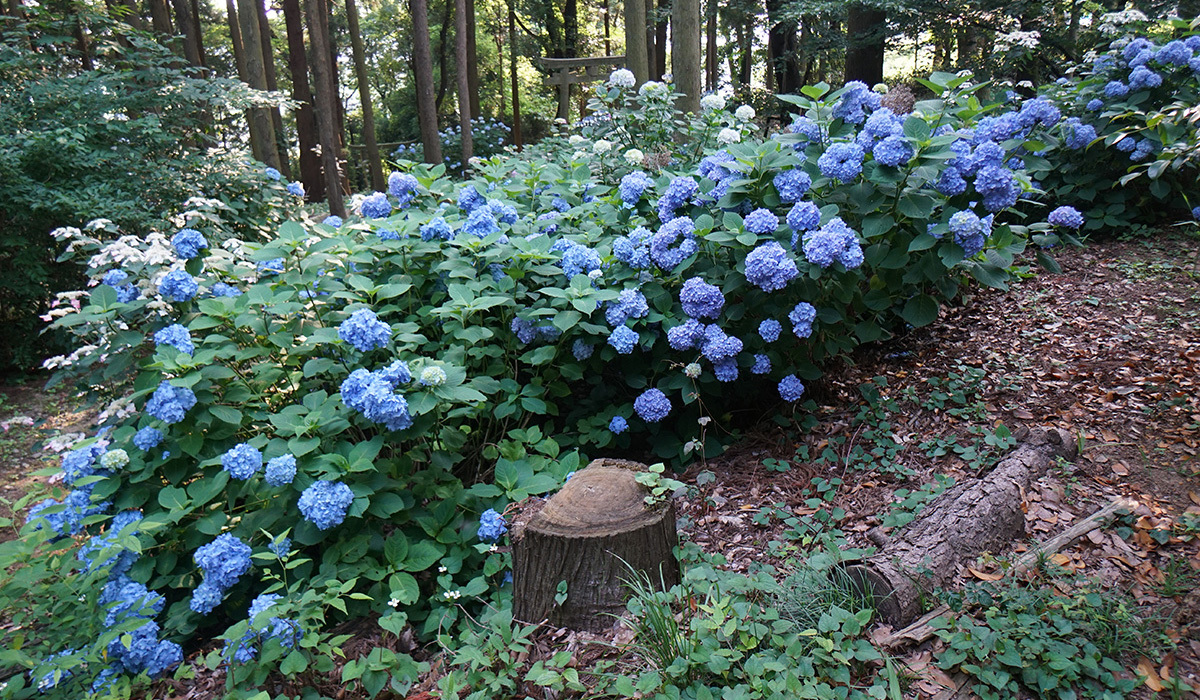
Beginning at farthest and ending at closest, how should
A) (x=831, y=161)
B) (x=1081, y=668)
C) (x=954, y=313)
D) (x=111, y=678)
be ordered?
(x=954, y=313) < (x=831, y=161) < (x=111, y=678) < (x=1081, y=668)

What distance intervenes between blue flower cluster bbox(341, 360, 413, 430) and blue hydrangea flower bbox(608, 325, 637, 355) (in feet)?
3.34

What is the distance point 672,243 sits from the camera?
3318mm

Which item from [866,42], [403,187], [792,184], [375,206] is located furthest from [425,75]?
[792,184]

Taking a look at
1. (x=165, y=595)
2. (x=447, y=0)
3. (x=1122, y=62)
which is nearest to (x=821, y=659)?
(x=165, y=595)

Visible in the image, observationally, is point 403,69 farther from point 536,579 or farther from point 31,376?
point 536,579

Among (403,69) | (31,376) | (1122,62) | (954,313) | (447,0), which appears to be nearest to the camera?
(954,313)

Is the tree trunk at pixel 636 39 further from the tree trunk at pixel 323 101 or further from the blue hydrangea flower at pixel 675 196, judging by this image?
the blue hydrangea flower at pixel 675 196

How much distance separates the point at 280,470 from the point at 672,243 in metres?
1.96

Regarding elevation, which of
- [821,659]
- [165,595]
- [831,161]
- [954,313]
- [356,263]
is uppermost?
[831,161]

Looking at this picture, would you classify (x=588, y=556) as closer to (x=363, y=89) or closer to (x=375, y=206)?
(x=375, y=206)

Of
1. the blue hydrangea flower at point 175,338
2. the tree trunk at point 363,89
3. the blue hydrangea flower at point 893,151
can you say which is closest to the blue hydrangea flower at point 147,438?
the blue hydrangea flower at point 175,338

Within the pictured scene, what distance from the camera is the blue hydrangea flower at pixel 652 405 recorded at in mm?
3295

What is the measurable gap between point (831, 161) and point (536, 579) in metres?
2.20

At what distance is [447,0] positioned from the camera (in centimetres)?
1897
